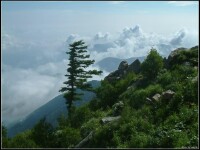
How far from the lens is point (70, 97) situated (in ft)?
173

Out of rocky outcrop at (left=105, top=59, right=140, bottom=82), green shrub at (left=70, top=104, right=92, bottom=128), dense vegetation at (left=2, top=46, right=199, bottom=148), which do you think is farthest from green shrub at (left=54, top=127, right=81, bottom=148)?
rocky outcrop at (left=105, top=59, right=140, bottom=82)

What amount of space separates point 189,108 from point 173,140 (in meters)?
4.45

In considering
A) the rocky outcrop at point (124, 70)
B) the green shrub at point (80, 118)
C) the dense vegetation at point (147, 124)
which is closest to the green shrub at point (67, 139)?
the dense vegetation at point (147, 124)

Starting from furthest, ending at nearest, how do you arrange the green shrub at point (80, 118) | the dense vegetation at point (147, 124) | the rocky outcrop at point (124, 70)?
the rocky outcrop at point (124, 70) < the green shrub at point (80, 118) < the dense vegetation at point (147, 124)

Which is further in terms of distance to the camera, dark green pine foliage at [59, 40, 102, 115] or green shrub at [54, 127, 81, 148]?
dark green pine foliage at [59, 40, 102, 115]

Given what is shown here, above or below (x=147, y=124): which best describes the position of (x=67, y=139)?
below

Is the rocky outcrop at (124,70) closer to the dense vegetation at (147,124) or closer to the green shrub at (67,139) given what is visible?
the dense vegetation at (147,124)

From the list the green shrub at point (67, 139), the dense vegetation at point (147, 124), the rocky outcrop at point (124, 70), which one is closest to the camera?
the dense vegetation at point (147, 124)

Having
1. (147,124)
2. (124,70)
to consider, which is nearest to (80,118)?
(147,124)

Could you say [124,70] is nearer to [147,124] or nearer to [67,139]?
[67,139]

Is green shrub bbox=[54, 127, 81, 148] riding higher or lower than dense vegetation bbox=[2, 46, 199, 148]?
lower

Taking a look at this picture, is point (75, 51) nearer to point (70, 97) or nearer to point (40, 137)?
point (70, 97)

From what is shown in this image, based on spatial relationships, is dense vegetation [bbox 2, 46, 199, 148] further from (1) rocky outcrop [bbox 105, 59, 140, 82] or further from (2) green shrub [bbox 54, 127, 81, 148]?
(1) rocky outcrop [bbox 105, 59, 140, 82]

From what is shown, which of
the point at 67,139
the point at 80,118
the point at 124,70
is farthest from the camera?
the point at 124,70
